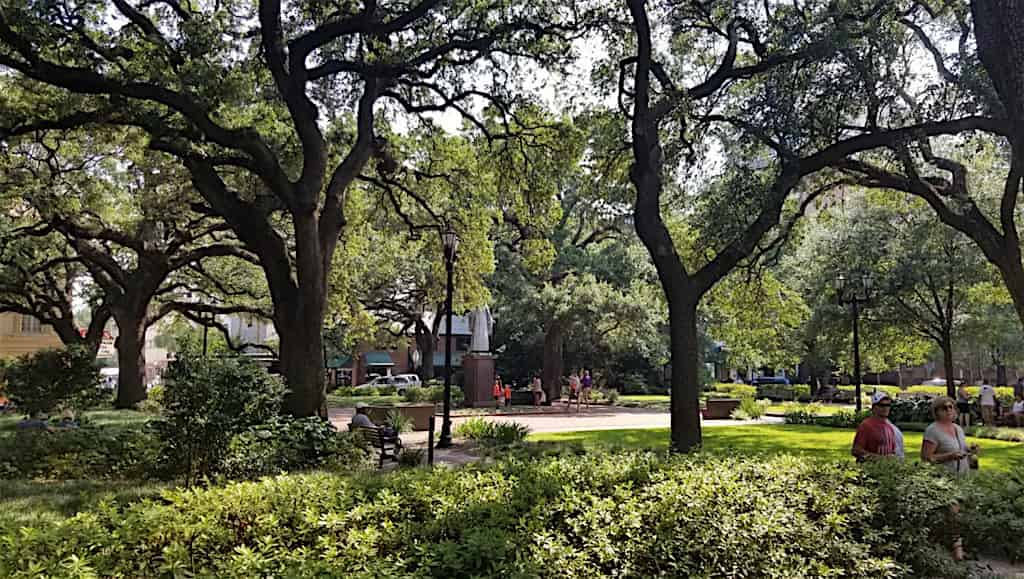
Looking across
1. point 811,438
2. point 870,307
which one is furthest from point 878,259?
point 811,438

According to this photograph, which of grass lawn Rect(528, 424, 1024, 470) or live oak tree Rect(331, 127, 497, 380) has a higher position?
live oak tree Rect(331, 127, 497, 380)

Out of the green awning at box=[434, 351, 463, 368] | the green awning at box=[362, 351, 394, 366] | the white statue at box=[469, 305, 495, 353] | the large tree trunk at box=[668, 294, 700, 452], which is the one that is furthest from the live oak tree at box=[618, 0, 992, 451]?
the green awning at box=[362, 351, 394, 366]

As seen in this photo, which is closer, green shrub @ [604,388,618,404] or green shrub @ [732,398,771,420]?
green shrub @ [732,398,771,420]

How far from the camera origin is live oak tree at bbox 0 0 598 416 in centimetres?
1270

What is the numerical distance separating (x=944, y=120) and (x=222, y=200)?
518 inches

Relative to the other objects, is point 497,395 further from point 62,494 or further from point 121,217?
point 62,494

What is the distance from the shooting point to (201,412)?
9.59m

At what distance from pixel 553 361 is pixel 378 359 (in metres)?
32.3

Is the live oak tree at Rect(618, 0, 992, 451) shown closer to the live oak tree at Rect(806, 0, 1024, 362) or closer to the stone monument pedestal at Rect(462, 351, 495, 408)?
the live oak tree at Rect(806, 0, 1024, 362)

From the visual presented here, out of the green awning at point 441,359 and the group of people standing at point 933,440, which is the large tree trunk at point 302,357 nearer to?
the group of people standing at point 933,440

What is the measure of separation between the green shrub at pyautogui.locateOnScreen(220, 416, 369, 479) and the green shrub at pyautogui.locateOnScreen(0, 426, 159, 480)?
53.2 inches

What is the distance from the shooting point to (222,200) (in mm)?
14023

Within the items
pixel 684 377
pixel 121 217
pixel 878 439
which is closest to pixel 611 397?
pixel 121 217

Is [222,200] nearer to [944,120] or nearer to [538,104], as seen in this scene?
[538,104]
